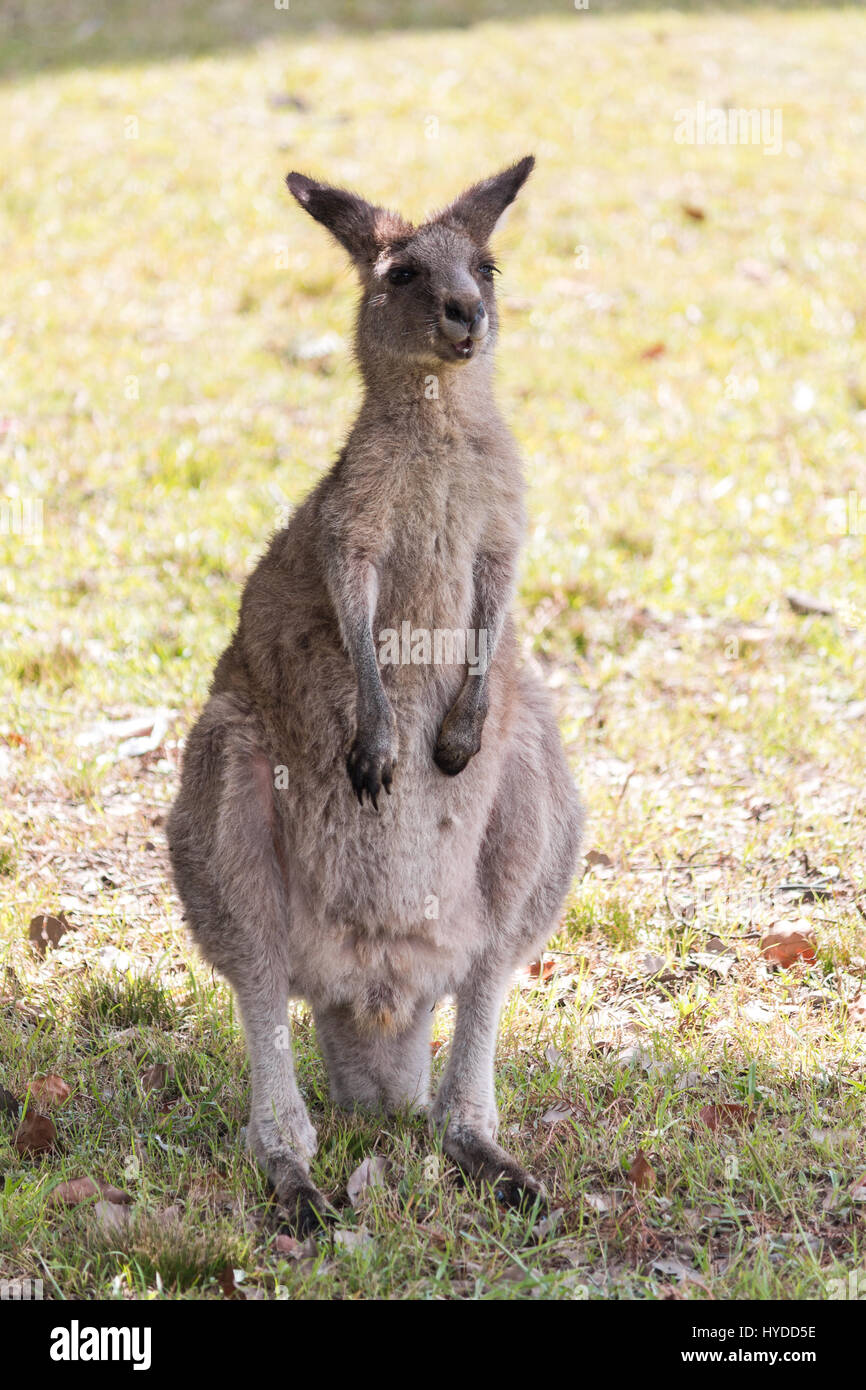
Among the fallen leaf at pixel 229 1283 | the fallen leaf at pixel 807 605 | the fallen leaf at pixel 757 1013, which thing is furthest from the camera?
the fallen leaf at pixel 807 605

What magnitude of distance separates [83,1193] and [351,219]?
192cm

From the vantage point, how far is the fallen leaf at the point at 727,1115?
2.91 metres

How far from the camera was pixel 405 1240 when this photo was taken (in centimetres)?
254

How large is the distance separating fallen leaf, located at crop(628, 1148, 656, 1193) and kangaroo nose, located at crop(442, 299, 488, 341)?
154 centimetres

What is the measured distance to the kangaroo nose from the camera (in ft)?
9.19

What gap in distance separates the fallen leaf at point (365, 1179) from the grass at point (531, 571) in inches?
1.4

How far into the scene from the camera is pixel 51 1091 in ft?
9.85

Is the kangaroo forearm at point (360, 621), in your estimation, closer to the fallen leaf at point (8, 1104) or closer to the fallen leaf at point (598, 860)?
the fallen leaf at point (8, 1104)

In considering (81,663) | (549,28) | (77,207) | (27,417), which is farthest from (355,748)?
(549,28)

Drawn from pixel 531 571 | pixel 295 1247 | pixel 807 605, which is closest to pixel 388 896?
pixel 295 1247

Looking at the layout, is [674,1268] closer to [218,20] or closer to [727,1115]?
[727,1115]

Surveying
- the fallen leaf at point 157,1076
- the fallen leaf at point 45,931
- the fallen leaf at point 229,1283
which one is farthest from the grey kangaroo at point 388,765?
the fallen leaf at point 45,931

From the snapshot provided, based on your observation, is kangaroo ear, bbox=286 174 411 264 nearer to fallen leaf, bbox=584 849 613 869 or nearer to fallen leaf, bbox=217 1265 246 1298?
fallen leaf, bbox=584 849 613 869

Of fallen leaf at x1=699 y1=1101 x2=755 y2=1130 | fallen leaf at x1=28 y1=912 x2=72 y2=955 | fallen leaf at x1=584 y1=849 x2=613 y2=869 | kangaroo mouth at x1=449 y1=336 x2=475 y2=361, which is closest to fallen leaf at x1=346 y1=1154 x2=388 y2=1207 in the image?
fallen leaf at x1=699 y1=1101 x2=755 y2=1130
